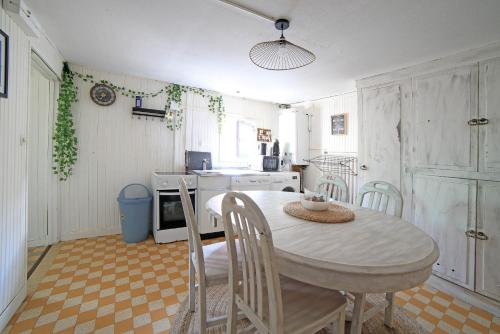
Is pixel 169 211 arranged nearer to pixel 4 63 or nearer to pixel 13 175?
pixel 13 175

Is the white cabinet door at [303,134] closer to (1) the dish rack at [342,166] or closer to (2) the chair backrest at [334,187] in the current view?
(1) the dish rack at [342,166]

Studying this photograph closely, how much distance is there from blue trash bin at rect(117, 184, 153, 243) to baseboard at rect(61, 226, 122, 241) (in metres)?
0.34

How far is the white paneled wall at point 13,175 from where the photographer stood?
4.86 ft

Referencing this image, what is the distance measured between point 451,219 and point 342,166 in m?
1.63

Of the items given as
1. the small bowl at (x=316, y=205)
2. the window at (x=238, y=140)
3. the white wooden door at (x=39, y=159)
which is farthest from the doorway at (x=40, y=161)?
the small bowl at (x=316, y=205)

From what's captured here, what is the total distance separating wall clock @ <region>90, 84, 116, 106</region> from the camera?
2945mm

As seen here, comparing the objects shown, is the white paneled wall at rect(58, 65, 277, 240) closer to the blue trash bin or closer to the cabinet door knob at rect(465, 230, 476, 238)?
the blue trash bin

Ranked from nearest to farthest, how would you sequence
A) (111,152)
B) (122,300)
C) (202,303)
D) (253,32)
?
(202,303) → (122,300) → (253,32) → (111,152)

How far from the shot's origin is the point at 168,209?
9.59ft

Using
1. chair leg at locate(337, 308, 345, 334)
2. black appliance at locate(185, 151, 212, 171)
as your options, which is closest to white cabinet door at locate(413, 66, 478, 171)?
chair leg at locate(337, 308, 345, 334)

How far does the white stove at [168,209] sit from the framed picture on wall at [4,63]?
1.56 metres

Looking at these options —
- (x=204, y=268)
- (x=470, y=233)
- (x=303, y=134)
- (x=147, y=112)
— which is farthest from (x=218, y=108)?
(x=470, y=233)

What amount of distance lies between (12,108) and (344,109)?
148 inches

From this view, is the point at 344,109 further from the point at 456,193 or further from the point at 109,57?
the point at 109,57
